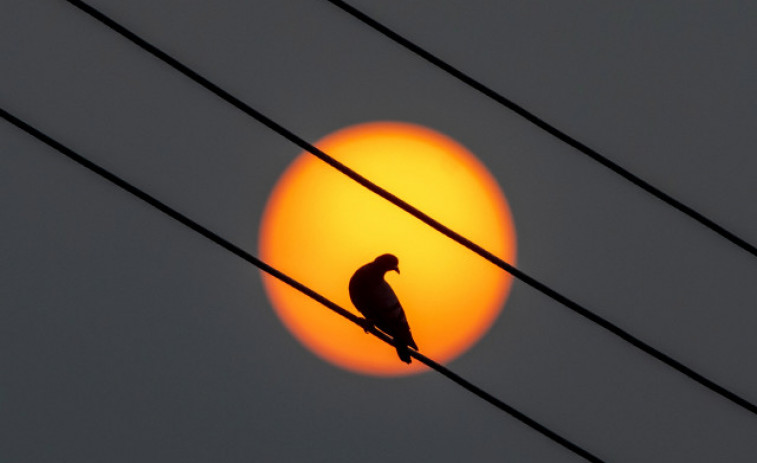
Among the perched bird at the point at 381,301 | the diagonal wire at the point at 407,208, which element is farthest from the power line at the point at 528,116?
the perched bird at the point at 381,301

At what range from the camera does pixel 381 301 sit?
1065cm

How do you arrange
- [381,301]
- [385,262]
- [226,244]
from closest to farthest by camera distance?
[226,244] < [381,301] < [385,262]

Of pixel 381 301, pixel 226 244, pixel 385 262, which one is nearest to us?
pixel 226 244

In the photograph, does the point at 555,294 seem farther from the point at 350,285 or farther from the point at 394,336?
the point at 350,285

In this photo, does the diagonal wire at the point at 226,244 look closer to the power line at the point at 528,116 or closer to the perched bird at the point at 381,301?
the power line at the point at 528,116

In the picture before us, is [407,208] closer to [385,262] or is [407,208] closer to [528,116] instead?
[528,116]

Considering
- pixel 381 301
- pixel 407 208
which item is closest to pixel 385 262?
pixel 381 301

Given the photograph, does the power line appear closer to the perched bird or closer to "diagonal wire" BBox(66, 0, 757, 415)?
"diagonal wire" BBox(66, 0, 757, 415)

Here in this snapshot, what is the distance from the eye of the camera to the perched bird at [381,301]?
10250 mm

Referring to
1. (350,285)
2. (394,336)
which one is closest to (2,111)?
(394,336)

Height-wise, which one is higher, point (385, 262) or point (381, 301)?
point (385, 262)

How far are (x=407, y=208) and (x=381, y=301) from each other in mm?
4838

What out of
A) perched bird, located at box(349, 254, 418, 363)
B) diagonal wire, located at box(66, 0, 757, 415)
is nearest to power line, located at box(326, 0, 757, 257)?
diagonal wire, located at box(66, 0, 757, 415)

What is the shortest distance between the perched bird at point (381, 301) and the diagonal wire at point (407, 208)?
3600mm
